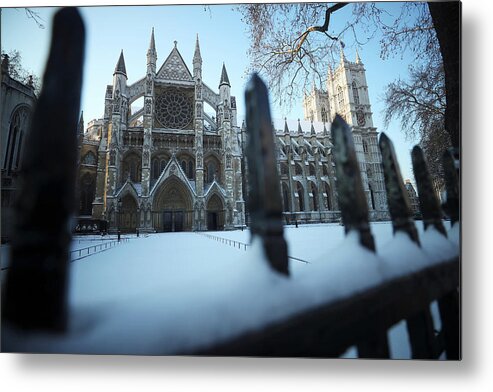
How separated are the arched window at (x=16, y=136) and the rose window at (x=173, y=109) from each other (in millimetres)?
6613

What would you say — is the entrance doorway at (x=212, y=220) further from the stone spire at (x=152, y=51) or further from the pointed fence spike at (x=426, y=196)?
the pointed fence spike at (x=426, y=196)

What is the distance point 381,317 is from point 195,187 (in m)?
7.85

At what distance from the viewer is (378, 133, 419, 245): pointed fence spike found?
2172 millimetres

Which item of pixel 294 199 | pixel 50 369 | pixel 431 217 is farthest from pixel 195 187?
pixel 431 217

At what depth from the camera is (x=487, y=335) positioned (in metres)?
2.31

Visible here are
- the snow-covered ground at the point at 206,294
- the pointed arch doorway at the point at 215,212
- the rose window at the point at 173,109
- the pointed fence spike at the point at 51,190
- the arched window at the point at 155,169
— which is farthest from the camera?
the rose window at the point at 173,109

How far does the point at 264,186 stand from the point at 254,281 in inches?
26.4

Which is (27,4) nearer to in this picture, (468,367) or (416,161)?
(416,161)

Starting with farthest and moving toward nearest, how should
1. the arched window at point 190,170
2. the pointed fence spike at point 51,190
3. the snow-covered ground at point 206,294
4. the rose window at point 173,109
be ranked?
the arched window at point 190,170 → the rose window at point 173,109 → the snow-covered ground at point 206,294 → the pointed fence spike at point 51,190

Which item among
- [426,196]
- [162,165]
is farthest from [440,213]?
[162,165]

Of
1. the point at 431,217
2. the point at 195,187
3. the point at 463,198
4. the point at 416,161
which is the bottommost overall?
the point at 431,217

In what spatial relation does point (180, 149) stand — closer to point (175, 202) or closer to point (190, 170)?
point (190, 170)

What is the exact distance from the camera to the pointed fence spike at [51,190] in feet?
5.27

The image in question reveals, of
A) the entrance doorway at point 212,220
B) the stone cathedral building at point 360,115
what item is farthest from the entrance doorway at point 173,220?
the stone cathedral building at point 360,115
